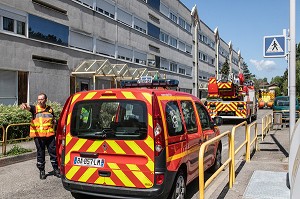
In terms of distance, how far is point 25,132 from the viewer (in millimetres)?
12070

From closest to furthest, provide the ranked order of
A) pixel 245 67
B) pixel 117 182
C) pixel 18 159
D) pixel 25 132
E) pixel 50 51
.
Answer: pixel 117 182
pixel 18 159
pixel 25 132
pixel 50 51
pixel 245 67

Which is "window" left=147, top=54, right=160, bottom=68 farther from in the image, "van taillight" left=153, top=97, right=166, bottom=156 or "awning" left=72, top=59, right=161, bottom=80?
Result: "van taillight" left=153, top=97, right=166, bottom=156

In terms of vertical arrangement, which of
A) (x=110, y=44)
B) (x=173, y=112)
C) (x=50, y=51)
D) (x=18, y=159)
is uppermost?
(x=110, y=44)

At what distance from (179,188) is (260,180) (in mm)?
2329

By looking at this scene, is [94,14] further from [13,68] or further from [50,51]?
[13,68]

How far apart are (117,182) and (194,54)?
46619mm

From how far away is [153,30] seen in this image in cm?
3356

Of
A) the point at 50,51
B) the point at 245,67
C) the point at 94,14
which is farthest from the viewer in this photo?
the point at 245,67

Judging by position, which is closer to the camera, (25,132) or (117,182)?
(117,182)

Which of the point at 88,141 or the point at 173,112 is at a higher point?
the point at 173,112

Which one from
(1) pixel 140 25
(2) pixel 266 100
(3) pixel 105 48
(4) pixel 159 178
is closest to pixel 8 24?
(3) pixel 105 48

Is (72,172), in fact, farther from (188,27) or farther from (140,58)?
(188,27)

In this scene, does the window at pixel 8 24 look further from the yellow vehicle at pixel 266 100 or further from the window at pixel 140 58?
the yellow vehicle at pixel 266 100

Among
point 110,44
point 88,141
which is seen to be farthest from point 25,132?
point 110,44
